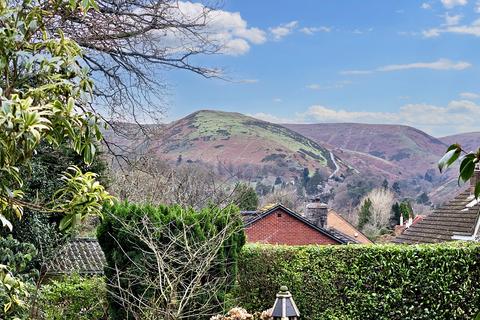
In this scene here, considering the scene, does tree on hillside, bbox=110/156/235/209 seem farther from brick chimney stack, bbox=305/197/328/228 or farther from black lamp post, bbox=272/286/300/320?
black lamp post, bbox=272/286/300/320

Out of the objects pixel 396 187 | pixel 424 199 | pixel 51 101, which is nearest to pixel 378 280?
pixel 51 101

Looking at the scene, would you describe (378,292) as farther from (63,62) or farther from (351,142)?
(351,142)

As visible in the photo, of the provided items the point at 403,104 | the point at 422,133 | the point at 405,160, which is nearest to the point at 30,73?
the point at 403,104

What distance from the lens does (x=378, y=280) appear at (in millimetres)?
9555

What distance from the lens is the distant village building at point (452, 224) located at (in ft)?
40.0

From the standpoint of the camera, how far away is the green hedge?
9.21 meters

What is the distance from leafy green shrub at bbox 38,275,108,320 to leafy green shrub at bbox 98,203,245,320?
150 centimetres

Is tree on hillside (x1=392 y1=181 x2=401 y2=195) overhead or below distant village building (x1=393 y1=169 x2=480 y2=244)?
below

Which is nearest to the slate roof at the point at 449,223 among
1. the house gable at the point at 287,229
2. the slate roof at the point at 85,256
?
the house gable at the point at 287,229

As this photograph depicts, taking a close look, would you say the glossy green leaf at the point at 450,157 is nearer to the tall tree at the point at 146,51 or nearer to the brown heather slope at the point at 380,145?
the tall tree at the point at 146,51

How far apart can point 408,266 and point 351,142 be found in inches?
2341

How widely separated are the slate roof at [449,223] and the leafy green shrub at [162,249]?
19.6ft

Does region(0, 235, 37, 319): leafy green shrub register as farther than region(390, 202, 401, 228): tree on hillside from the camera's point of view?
No

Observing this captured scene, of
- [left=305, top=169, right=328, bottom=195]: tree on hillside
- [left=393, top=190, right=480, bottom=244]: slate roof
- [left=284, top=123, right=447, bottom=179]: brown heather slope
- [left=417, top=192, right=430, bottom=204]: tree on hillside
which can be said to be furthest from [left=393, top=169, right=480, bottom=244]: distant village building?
[left=417, top=192, right=430, bottom=204]: tree on hillside
